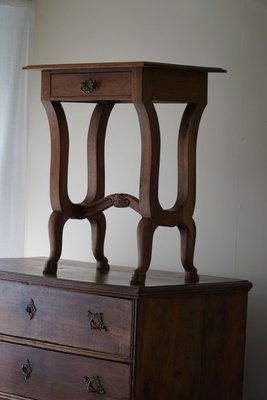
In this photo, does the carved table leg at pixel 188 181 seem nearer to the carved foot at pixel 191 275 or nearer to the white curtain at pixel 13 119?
the carved foot at pixel 191 275

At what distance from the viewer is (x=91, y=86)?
9.88 ft

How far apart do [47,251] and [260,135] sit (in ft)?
3.84

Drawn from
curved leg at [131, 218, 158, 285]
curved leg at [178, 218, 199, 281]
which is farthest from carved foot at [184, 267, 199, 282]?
curved leg at [131, 218, 158, 285]

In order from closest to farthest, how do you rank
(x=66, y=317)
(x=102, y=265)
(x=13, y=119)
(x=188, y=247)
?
(x=66, y=317) → (x=188, y=247) → (x=102, y=265) → (x=13, y=119)

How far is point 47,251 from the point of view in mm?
4051

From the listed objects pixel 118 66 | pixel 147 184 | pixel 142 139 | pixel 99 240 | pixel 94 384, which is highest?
pixel 118 66

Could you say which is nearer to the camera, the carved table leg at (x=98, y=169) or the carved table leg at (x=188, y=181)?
the carved table leg at (x=188, y=181)

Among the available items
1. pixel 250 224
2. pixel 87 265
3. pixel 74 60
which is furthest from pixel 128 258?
pixel 74 60

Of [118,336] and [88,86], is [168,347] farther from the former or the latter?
[88,86]

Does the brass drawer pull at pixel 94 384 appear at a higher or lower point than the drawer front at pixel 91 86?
lower

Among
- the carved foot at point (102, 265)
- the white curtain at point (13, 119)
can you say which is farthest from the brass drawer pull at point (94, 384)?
the white curtain at point (13, 119)

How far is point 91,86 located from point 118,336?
829mm

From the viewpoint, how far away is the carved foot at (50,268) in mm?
3154

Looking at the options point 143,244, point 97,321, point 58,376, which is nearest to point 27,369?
point 58,376
